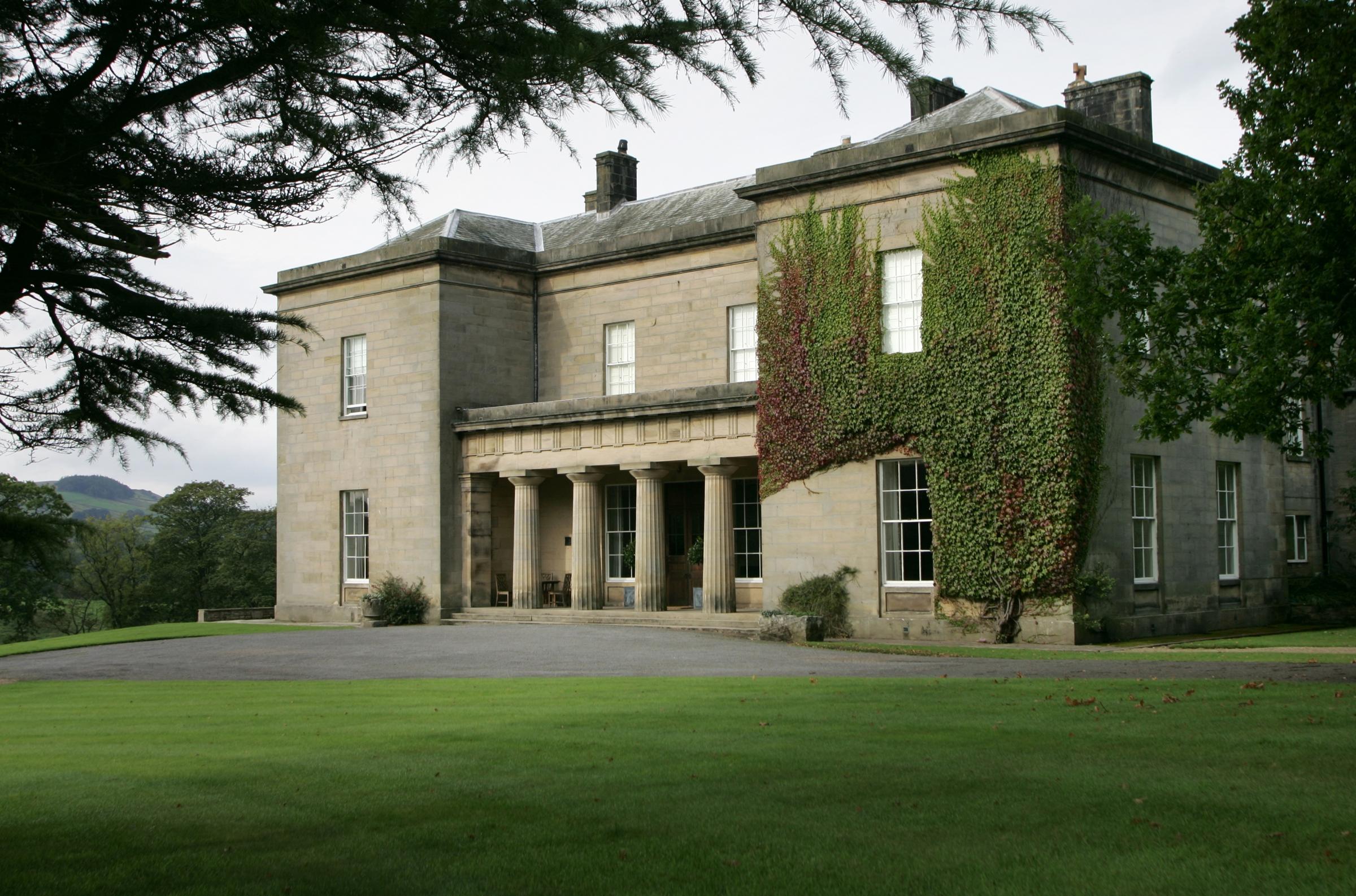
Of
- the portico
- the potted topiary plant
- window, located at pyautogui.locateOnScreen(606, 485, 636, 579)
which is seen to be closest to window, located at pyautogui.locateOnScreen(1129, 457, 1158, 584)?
the portico

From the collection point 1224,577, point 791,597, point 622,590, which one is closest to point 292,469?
point 622,590

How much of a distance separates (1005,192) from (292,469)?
20.1 m

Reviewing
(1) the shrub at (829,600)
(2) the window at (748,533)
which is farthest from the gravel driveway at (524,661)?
(2) the window at (748,533)

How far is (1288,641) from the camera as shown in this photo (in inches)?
891

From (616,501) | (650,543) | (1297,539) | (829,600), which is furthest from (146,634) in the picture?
(1297,539)

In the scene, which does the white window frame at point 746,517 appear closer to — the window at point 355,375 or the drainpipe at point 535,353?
the drainpipe at point 535,353

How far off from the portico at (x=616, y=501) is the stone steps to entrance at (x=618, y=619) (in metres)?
0.42

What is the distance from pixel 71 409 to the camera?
6.23 metres

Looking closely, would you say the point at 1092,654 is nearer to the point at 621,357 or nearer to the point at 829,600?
the point at 829,600

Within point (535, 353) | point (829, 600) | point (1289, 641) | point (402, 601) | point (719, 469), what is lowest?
point (1289, 641)

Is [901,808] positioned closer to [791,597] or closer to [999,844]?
[999,844]

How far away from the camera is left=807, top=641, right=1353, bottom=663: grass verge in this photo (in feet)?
58.4

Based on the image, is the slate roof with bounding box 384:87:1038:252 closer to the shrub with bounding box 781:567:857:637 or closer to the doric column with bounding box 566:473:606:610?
the doric column with bounding box 566:473:606:610

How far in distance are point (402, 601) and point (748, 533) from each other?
27.3ft
